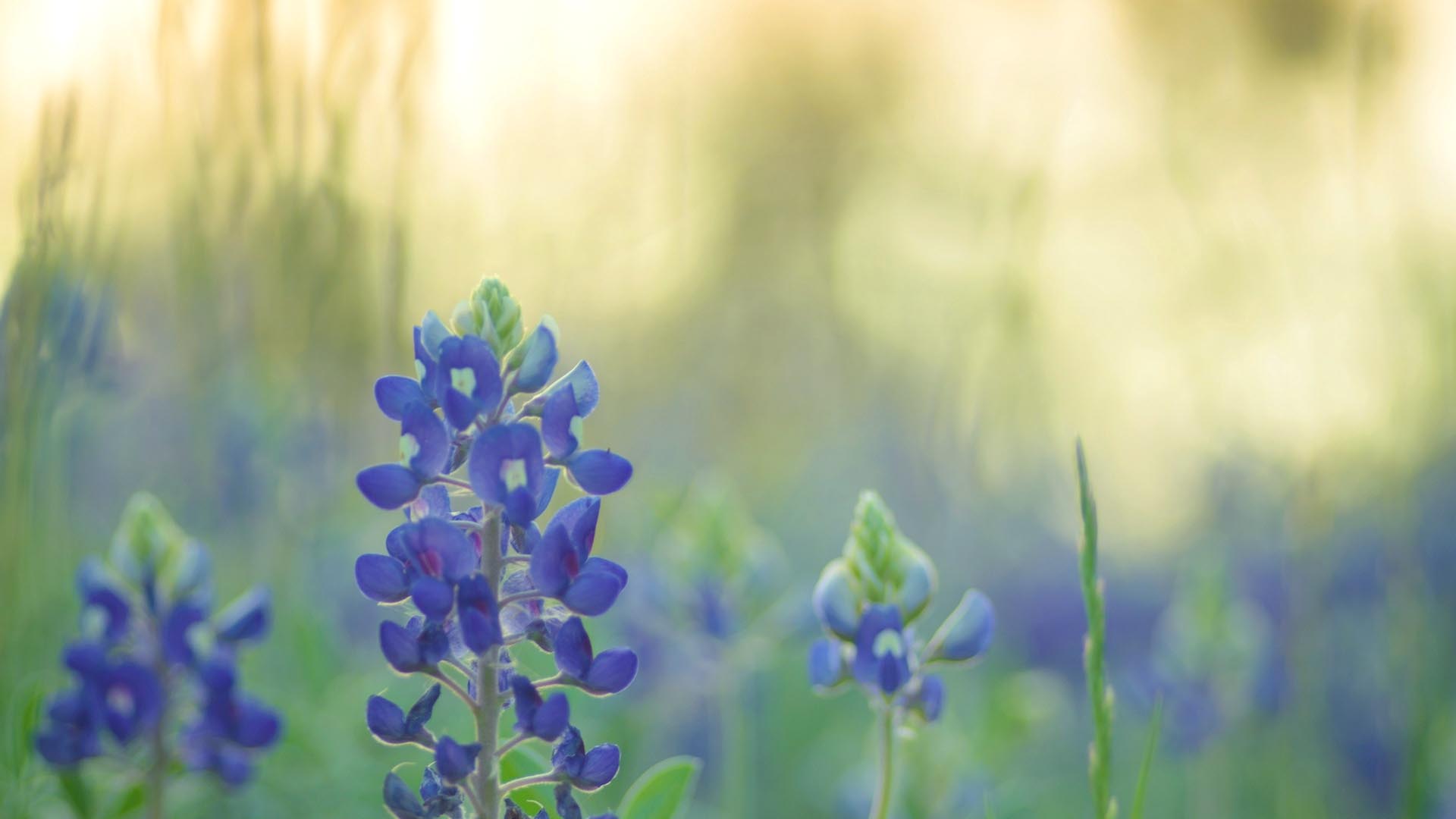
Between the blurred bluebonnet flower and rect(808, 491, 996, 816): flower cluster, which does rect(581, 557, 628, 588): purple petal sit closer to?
rect(808, 491, 996, 816): flower cluster

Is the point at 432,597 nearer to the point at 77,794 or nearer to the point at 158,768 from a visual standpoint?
the point at 158,768

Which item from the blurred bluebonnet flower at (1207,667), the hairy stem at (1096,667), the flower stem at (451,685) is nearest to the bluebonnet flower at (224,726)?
the flower stem at (451,685)

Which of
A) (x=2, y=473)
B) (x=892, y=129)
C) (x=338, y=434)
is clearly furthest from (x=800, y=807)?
(x=892, y=129)

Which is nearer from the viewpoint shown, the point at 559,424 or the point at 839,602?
the point at 559,424

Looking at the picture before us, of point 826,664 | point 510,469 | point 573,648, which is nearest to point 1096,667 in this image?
point 826,664

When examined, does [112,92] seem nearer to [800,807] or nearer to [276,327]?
[276,327]

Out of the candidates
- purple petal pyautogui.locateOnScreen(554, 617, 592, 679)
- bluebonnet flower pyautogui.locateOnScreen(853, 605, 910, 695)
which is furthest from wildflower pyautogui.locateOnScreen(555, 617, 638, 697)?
bluebonnet flower pyautogui.locateOnScreen(853, 605, 910, 695)

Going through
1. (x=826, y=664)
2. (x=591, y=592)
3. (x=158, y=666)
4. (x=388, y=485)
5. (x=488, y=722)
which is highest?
(x=388, y=485)
